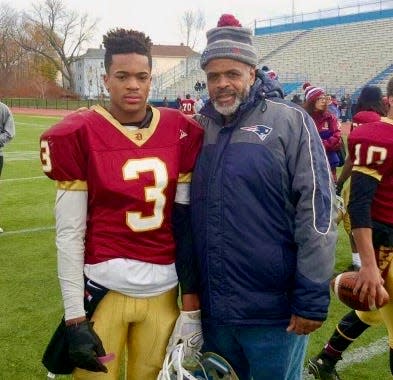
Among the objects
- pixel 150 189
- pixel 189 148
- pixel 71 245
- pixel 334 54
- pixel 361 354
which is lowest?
pixel 361 354

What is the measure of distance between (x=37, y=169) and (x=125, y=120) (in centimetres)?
930

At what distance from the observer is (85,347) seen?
198cm

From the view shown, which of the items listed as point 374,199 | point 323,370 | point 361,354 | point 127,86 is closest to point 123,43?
point 127,86

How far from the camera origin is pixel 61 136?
6.57 feet

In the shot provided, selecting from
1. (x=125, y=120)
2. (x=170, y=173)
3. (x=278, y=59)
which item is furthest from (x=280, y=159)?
(x=278, y=59)

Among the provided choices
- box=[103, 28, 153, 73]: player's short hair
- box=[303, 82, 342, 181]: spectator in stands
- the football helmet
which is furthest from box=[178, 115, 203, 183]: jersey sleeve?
box=[303, 82, 342, 181]: spectator in stands

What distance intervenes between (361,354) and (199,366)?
1.73m

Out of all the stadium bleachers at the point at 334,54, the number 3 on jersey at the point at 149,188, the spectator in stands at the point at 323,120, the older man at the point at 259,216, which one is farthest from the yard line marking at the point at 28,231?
the stadium bleachers at the point at 334,54

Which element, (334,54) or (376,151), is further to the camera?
(334,54)

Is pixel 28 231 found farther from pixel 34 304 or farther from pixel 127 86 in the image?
pixel 127 86

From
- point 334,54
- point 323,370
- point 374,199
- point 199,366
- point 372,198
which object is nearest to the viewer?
point 199,366

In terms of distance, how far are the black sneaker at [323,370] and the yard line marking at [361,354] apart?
0.07 metres

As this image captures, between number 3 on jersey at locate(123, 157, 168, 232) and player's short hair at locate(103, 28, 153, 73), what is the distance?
41 cm

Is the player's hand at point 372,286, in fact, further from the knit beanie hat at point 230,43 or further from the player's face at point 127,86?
the player's face at point 127,86
